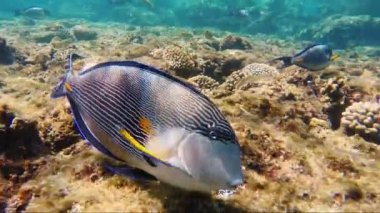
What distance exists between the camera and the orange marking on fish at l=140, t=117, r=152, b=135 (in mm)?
2066

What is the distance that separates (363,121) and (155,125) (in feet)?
12.0

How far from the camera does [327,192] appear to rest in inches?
109

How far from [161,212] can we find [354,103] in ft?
13.3

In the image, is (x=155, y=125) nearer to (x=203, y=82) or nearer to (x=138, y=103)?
(x=138, y=103)

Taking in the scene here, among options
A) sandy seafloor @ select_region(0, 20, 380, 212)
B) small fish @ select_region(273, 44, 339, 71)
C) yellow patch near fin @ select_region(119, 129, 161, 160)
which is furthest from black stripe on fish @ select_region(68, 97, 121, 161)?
small fish @ select_region(273, 44, 339, 71)

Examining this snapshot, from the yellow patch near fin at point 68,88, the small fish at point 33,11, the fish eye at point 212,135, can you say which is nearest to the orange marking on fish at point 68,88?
the yellow patch near fin at point 68,88

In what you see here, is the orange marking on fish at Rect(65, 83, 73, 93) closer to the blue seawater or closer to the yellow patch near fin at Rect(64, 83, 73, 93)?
the yellow patch near fin at Rect(64, 83, 73, 93)

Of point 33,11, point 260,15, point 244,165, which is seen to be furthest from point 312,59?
point 260,15

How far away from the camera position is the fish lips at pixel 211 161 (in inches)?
76.0

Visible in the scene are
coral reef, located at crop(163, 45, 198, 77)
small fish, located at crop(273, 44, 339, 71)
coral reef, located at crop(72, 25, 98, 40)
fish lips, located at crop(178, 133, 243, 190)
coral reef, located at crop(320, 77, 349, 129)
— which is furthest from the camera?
coral reef, located at crop(72, 25, 98, 40)

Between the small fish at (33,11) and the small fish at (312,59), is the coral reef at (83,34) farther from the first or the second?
the small fish at (312,59)

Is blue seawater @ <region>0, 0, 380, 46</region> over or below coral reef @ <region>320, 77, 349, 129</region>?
below

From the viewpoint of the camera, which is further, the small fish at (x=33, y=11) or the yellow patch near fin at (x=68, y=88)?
the small fish at (x=33, y=11)

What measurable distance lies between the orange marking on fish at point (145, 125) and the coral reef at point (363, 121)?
3.48 meters
